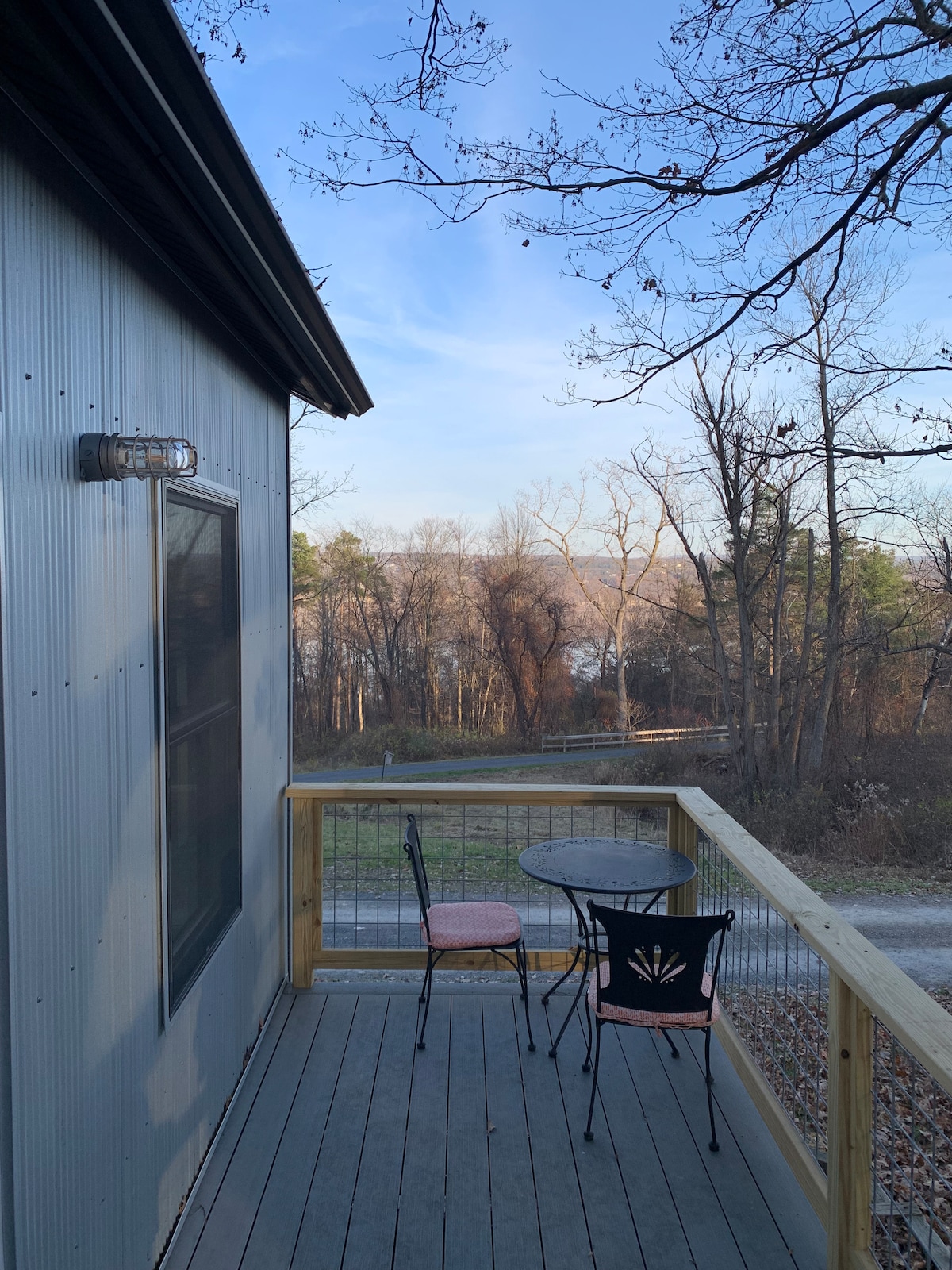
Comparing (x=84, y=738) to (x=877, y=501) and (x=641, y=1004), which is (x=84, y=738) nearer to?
(x=641, y=1004)

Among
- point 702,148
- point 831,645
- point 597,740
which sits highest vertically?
point 702,148

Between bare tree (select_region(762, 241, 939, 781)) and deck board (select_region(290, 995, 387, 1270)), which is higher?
bare tree (select_region(762, 241, 939, 781))

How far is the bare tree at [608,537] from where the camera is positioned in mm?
19266

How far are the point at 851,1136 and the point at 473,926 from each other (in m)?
1.54

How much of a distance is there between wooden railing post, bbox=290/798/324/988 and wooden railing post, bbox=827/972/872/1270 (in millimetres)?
2286

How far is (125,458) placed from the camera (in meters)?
1.62

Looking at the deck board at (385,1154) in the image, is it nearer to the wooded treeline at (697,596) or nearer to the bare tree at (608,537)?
the wooded treeline at (697,596)

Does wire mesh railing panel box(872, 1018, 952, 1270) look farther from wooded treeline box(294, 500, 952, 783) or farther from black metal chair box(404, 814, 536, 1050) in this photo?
wooded treeline box(294, 500, 952, 783)

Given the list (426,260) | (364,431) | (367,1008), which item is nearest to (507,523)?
(364,431)

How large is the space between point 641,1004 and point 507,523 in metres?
19.3

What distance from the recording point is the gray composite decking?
214cm

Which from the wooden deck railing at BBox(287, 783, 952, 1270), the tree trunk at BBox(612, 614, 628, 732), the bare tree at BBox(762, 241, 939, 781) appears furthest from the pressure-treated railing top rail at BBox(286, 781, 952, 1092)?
the tree trunk at BBox(612, 614, 628, 732)

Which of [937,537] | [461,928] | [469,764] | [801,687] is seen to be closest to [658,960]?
[461,928]

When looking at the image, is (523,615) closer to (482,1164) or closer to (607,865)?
(607,865)
